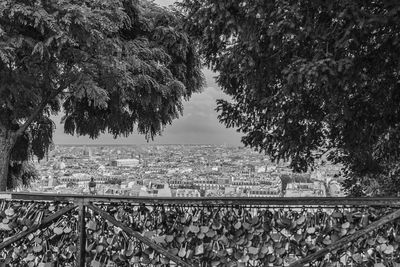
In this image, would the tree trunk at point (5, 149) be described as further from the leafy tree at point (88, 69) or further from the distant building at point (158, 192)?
the distant building at point (158, 192)

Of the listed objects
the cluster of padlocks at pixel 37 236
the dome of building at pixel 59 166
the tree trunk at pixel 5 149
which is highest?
the cluster of padlocks at pixel 37 236

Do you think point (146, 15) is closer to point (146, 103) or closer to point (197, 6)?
point (146, 103)

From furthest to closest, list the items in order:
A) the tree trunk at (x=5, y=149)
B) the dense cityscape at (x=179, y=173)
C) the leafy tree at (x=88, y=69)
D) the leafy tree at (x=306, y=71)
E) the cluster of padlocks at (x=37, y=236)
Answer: the tree trunk at (x=5, y=149) → the leafy tree at (x=88, y=69) → the dense cityscape at (x=179, y=173) → the leafy tree at (x=306, y=71) → the cluster of padlocks at (x=37, y=236)

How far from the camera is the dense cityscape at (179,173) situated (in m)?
10.3

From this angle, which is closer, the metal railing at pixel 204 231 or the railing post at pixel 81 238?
the metal railing at pixel 204 231

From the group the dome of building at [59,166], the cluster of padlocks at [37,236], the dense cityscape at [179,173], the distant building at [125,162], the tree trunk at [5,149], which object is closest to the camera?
the cluster of padlocks at [37,236]

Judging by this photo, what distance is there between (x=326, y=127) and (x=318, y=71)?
11.7 feet

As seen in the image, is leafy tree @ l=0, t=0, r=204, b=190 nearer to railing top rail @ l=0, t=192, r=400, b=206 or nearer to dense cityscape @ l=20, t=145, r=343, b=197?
dense cityscape @ l=20, t=145, r=343, b=197

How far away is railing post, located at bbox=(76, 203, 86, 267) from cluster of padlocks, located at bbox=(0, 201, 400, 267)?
0.11 feet

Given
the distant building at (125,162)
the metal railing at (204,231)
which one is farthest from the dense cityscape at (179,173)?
the metal railing at (204,231)

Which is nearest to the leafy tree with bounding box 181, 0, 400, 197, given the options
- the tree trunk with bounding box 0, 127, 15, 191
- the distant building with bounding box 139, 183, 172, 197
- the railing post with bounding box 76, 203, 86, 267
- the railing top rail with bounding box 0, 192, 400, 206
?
the railing top rail with bounding box 0, 192, 400, 206

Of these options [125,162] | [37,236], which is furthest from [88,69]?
[37,236]

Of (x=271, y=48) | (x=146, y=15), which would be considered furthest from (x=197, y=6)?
(x=146, y=15)

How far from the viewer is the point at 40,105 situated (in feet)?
42.3
